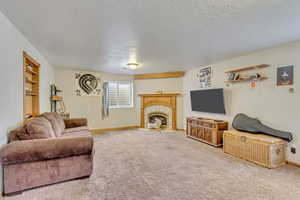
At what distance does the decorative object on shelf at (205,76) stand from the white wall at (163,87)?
42.4 inches

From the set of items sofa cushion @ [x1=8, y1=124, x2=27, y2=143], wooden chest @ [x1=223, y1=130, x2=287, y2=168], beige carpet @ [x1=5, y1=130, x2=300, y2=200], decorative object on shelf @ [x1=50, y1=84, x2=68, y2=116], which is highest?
decorative object on shelf @ [x1=50, y1=84, x2=68, y2=116]

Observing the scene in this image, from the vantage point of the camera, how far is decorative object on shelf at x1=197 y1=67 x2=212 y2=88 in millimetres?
4594

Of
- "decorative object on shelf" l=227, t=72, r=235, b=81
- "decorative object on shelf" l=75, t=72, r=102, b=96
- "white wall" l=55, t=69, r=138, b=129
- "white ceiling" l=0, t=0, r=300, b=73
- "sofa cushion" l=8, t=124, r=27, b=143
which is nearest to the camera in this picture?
"white ceiling" l=0, t=0, r=300, b=73

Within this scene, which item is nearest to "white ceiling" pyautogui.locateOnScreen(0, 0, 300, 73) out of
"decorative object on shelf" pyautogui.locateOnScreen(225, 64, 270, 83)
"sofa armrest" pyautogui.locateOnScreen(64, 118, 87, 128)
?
"decorative object on shelf" pyautogui.locateOnScreen(225, 64, 270, 83)

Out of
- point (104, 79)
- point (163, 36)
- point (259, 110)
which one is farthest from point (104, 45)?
point (259, 110)

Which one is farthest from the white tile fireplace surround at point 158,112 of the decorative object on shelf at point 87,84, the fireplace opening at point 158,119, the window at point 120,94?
the decorative object on shelf at point 87,84

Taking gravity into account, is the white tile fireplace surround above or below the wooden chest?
above

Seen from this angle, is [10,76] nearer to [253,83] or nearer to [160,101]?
[253,83]

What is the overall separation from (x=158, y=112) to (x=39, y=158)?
469cm

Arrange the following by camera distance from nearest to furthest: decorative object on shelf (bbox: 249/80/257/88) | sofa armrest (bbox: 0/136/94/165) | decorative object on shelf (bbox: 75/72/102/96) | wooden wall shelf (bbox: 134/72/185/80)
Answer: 1. sofa armrest (bbox: 0/136/94/165)
2. decorative object on shelf (bbox: 249/80/257/88)
3. decorative object on shelf (bbox: 75/72/102/96)
4. wooden wall shelf (bbox: 134/72/185/80)

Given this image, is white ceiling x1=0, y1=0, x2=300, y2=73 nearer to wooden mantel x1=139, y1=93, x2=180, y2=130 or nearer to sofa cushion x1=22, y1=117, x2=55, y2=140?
→ sofa cushion x1=22, y1=117, x2=55, y2=140

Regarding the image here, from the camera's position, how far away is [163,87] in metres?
6.15

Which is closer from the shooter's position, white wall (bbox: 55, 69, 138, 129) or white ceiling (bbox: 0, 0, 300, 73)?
white ceiling (bbox: 0, 0, 300, 73)

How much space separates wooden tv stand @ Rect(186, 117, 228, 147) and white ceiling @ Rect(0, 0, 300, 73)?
189 centimetres
